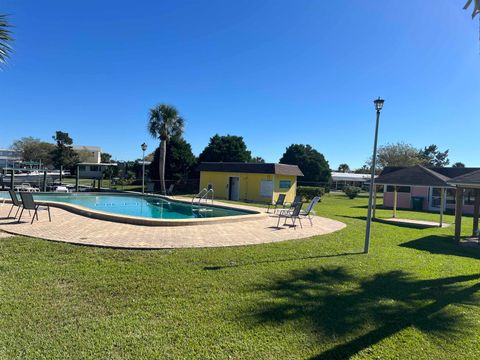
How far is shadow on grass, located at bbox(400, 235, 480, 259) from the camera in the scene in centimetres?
858

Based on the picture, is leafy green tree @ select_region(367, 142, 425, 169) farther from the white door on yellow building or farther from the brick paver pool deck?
the brick paver pool deck

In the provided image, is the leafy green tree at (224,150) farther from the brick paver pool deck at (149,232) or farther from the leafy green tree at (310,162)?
the brick paver pool deck at (149,232)

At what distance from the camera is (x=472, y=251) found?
9000 mm

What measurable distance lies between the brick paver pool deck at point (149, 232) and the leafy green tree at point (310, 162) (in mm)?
32498

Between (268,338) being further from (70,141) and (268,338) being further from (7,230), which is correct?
(70,141)

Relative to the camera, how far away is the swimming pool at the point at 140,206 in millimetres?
15171

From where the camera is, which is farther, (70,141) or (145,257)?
(70,141)

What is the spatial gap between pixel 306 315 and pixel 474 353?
1817 mm

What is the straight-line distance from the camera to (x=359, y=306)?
434 cm

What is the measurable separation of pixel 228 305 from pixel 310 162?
1608 inches

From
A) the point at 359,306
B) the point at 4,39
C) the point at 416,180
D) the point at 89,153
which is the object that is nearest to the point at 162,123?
the point at 416,180

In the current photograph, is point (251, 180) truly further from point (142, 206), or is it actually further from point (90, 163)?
point (90, 163)

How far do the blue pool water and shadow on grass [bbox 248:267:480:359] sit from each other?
33.6 feet

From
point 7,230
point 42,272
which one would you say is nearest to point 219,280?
point 42,272
